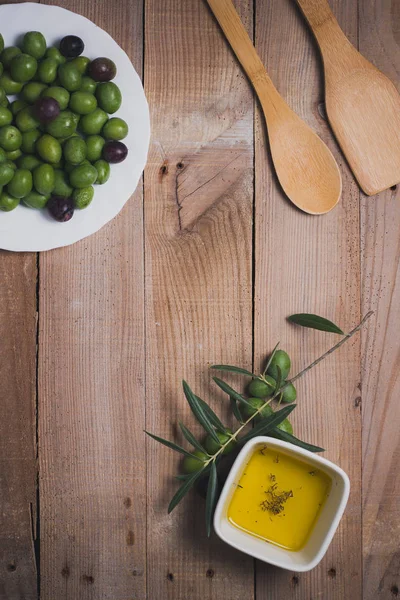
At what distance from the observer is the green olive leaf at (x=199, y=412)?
878 millimetres

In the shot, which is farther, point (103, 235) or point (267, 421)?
point (103, 235)

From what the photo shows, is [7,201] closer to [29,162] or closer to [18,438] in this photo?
[29,162]

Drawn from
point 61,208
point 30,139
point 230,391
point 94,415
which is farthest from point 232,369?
point 30,139

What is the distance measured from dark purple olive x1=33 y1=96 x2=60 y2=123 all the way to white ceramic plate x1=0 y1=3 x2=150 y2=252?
107 mm

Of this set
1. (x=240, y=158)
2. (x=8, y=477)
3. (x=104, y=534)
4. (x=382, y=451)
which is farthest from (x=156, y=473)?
(x=240, y=158)

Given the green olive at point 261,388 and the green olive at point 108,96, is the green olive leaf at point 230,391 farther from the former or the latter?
the green olive at point 108,96

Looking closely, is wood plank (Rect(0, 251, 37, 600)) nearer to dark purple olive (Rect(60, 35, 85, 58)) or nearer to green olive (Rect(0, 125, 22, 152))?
green olive (Rect(0, 125, 22, 152))

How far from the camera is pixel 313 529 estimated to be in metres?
0.89

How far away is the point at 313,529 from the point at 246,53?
730 mm

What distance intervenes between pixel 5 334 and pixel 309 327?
1.58 ft

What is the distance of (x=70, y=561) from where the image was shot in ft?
3.18

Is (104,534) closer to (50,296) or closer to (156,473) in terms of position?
(156,473)

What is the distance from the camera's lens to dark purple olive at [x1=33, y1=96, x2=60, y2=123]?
841 millimetres

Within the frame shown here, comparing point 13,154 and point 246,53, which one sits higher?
point 246,53
